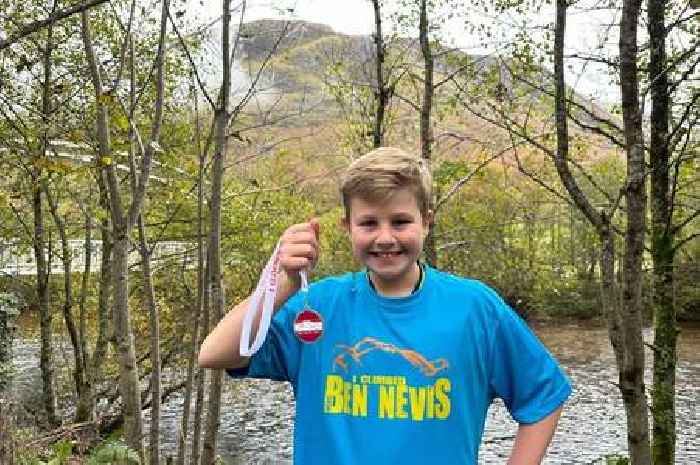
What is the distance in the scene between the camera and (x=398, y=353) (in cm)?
189

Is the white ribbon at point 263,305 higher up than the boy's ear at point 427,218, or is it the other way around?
the boy's ear at point 427,218

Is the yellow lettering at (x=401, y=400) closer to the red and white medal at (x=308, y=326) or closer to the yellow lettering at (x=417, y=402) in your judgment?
the yellow lettering at (x=417, y=402)

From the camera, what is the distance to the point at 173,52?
12523 mm

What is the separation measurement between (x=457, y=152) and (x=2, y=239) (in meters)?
7.65

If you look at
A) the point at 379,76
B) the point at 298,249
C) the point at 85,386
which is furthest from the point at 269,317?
the point at 85,386

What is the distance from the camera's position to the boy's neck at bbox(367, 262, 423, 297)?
6.50 ft

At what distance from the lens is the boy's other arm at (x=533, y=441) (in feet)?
6.32

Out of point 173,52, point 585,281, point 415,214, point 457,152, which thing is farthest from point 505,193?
point 415,214

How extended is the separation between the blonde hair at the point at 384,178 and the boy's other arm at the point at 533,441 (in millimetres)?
527

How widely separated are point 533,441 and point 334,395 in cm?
44

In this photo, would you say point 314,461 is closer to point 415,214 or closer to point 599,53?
point 415,214

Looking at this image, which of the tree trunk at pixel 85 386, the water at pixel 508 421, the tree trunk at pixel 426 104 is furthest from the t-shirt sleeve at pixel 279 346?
the water at pixel 508 421

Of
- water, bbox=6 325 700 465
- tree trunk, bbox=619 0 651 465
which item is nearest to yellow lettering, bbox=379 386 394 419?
tree trunk, bbox=619 0 651 465

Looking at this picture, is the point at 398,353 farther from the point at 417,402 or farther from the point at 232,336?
the point at 232,336
